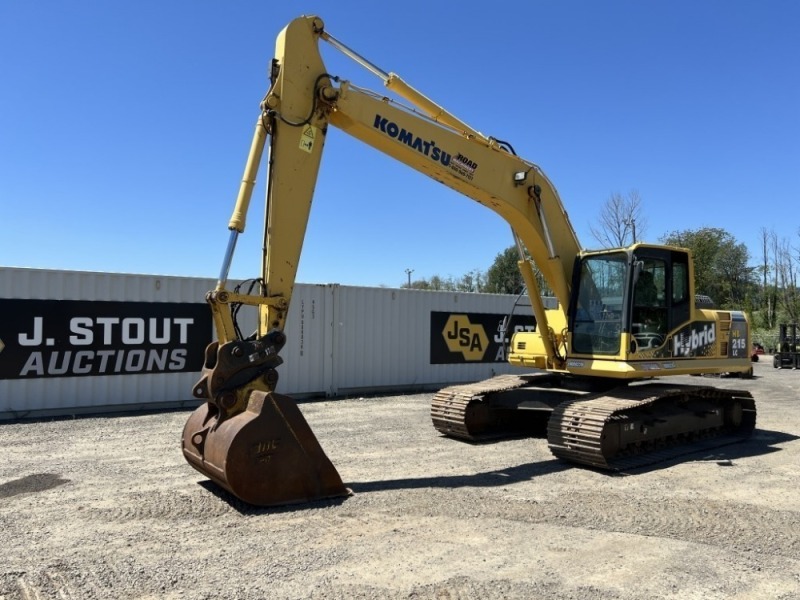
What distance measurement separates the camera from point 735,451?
868 centimetres

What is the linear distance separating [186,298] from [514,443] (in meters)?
7.53

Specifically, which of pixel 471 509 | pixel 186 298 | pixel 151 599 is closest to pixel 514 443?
pixel 471 509

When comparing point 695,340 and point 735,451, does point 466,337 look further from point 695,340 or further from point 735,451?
point 735,451

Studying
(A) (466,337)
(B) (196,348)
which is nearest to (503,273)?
(A) (466,337)

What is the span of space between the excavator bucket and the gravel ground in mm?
201

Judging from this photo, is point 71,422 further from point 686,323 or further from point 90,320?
point 686,323

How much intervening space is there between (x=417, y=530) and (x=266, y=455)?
147 cm

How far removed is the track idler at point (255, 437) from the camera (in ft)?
17.9

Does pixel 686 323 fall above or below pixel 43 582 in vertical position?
above

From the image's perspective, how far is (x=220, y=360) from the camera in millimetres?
5676

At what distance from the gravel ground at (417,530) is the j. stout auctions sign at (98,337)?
133 inches

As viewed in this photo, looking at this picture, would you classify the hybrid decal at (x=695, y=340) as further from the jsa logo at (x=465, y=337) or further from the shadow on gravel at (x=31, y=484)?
the jsa logo at (x=465, y=337)

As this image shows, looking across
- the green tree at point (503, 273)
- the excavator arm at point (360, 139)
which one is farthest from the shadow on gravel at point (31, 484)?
the green tree at point (503, 273)

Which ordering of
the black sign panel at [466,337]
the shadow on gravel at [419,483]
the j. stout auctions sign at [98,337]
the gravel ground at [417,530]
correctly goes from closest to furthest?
the gravel ground at [417,530] < the shadow on gravel at [419,483] < the j. stout auctions sign at [98,337] < the black sign panel at [466,337]
